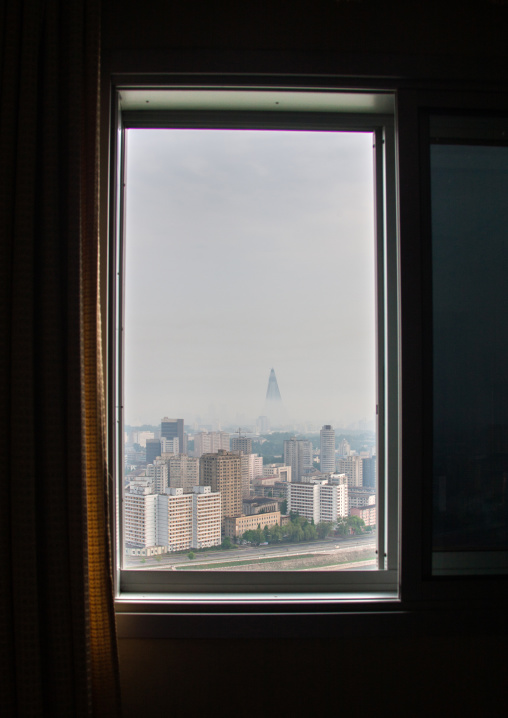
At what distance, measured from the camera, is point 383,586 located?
1.47 metres

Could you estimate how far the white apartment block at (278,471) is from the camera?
1508mm

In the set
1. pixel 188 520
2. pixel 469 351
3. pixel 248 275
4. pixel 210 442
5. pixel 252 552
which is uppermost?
pixel 248 275

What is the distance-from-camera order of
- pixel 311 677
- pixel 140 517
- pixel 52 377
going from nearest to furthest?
1. pixel 52 377
2. pixel 311 677
3. pixel 140 517

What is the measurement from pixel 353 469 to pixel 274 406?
336mm

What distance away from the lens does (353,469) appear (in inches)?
59.9

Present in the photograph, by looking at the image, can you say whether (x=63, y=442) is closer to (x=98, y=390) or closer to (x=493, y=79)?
(x=98, y=390)

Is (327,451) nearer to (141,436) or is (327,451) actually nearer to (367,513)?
Answer: (367,513)

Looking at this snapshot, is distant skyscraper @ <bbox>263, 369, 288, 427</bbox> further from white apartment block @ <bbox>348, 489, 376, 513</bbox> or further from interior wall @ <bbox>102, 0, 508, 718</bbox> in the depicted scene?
interior wall @ <bbox>102, 0, 508, 718</bbox>

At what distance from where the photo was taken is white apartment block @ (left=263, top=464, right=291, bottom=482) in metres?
1.51

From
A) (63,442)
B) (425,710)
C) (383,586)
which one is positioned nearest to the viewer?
(63,442)

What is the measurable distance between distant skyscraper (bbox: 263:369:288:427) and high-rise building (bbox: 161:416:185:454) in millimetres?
284

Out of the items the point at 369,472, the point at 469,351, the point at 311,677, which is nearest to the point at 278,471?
the point at 369,472

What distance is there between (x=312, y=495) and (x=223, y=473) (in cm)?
30

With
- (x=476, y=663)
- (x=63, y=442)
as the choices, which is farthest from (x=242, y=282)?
(x=476, y=663)
